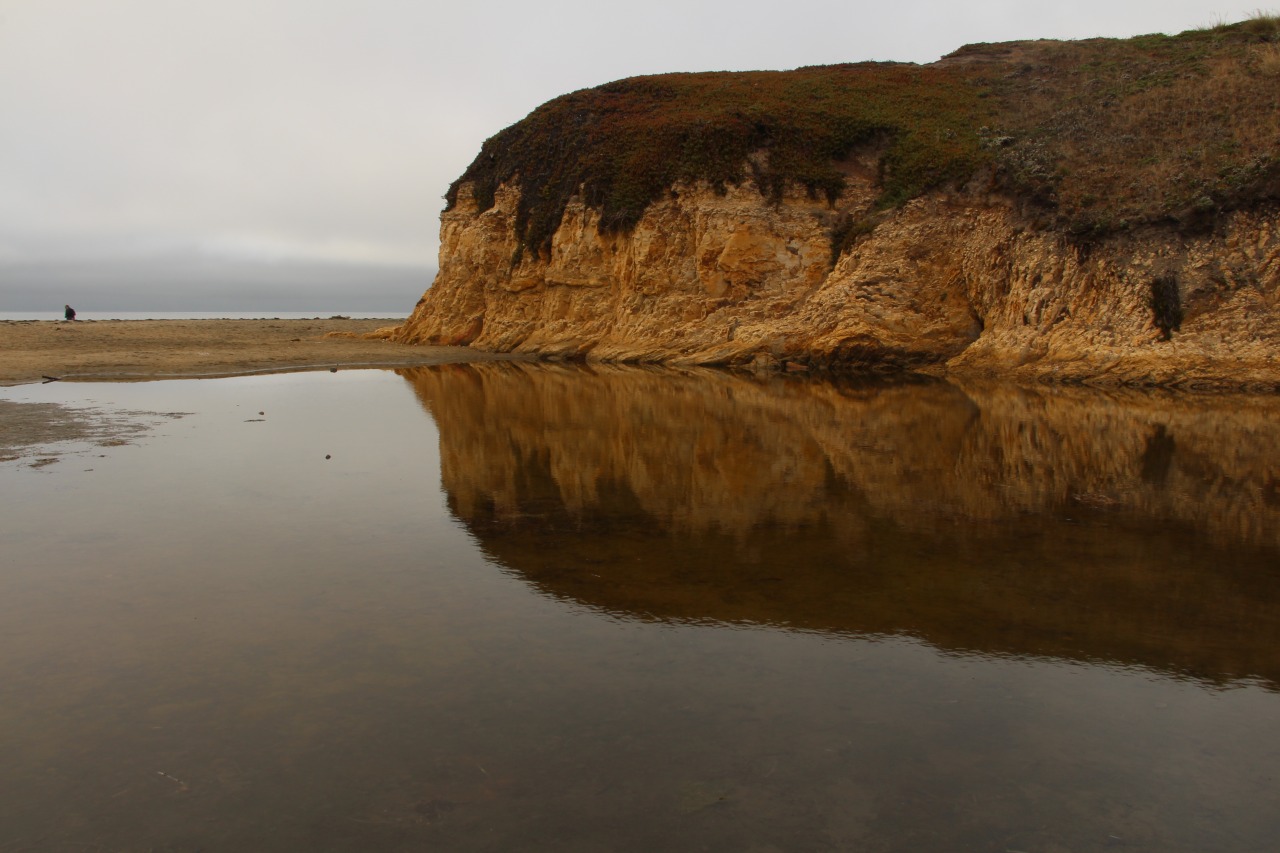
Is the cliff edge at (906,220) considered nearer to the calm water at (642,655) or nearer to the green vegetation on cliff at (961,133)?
the green vegetation on cliff at (961,133)

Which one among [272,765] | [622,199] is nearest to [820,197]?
[622,199]

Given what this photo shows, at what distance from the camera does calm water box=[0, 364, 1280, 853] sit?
12.3ft

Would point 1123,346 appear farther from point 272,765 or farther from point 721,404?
point 272,765

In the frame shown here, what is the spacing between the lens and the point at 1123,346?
21.8 metres

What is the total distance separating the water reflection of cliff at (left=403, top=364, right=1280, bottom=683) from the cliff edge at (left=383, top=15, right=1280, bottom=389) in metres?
6.72

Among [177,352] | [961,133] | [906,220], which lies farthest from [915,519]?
[177,352]

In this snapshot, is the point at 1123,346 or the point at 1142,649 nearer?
the point at 1142,649

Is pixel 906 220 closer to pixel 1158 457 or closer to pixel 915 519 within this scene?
pixel 1158 457

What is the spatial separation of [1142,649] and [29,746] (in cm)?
626

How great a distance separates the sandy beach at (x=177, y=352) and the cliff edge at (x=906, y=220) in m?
4.18

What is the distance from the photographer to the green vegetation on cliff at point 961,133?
24047 mm

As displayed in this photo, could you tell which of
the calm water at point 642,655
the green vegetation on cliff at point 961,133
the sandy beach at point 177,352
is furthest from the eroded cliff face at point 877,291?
the calm water at point 642,655

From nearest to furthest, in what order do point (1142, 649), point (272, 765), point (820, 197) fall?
point (272, 765) → point (1142, 649) → point (820, 197)

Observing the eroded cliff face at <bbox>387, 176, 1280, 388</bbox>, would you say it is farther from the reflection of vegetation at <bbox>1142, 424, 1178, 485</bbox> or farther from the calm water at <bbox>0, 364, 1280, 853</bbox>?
the calm water at <bbox>0, 364, 1280, 853</bbox>
